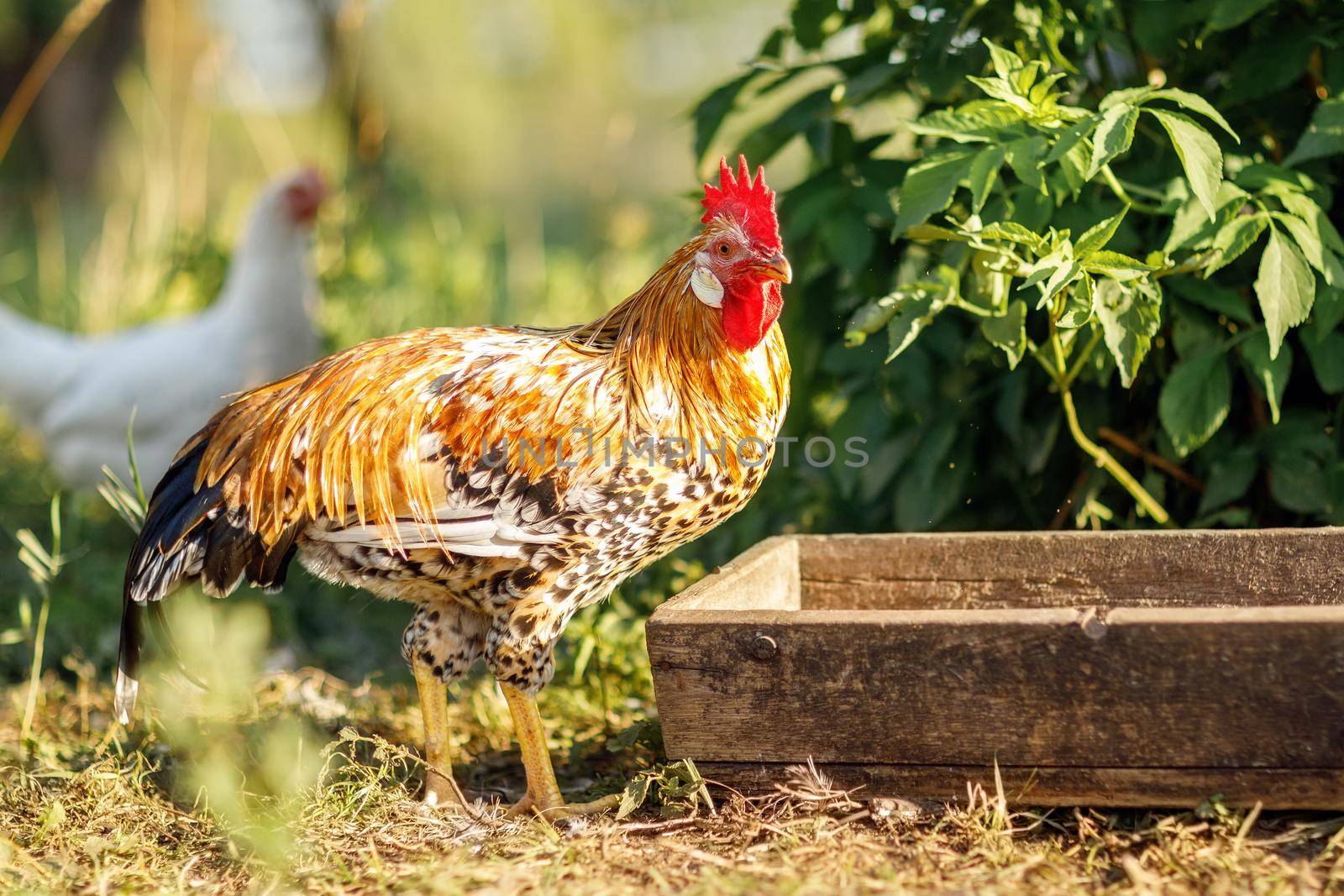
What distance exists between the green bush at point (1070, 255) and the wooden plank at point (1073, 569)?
27 centimetres

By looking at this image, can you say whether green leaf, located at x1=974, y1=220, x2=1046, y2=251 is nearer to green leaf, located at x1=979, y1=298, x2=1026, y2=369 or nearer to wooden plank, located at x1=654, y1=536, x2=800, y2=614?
green leaf, located at x1=979, y1=298, x2=1026, y2=369

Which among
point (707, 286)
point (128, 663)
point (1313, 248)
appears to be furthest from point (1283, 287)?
point (128, 663)

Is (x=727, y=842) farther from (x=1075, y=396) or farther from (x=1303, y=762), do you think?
(x=1075, y=396)

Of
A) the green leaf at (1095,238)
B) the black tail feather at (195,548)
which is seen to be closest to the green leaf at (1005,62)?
the green leaf at (1095,238)

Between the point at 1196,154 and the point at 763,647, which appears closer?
the point at 763,647

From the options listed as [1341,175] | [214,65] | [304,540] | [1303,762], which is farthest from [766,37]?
[214,65]

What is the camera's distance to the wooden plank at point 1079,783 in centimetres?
203

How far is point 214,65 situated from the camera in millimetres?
5242

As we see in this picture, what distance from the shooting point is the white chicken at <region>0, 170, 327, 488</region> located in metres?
4.66

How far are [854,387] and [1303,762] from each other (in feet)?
5.20

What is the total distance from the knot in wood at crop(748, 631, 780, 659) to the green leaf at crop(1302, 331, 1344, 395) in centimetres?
152

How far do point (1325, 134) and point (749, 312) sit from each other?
52.1 inches

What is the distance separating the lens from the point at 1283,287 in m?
2.49

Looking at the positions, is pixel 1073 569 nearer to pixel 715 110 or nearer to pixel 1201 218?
pixel 1201 218
